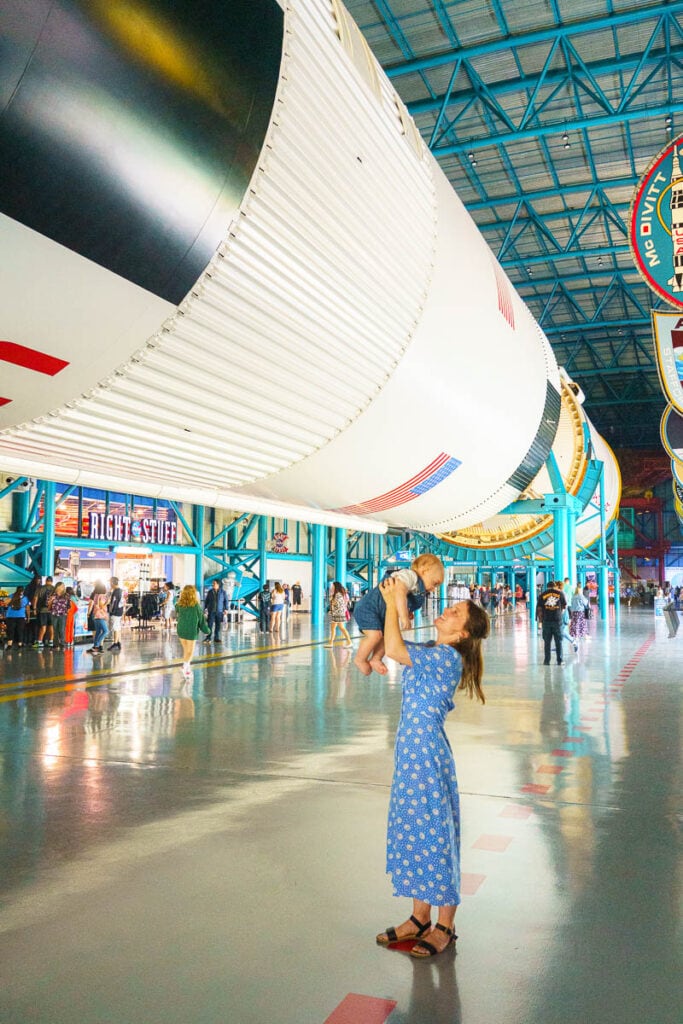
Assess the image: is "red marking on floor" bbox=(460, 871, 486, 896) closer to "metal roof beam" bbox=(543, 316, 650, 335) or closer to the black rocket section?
the black rocket section

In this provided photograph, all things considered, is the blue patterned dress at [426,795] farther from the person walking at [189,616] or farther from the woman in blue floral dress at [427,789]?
the person walking at [189,616]

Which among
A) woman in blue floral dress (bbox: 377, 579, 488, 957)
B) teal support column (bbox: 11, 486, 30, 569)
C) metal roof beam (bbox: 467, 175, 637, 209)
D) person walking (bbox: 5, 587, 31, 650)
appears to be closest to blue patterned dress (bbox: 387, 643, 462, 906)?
woman in blue floral dress (bbox: 377, 579, 488, 957)

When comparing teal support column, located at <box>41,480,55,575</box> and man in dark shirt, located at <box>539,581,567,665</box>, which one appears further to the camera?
teal support column, located at <box>41,480,55,575</box>

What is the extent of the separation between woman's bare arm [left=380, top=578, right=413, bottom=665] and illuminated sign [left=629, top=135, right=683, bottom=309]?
5.04 meters

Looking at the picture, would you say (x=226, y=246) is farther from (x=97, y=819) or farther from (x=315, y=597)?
(x=315, y=597)

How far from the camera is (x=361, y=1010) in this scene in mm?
2303

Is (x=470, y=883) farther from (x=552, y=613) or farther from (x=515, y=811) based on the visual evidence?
(x=552, y=613)

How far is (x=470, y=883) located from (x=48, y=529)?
12593mm

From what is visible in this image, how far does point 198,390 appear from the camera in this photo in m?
4.07

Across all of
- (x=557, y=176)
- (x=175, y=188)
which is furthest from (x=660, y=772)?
(x=557, y=176)

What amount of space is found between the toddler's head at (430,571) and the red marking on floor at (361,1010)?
4.61 ft

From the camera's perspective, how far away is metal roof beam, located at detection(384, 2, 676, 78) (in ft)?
42.5

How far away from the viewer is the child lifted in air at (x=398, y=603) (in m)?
2.88

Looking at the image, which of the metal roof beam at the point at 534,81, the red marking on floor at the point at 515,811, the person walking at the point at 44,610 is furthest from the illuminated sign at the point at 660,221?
the person walking at the point at 44,610
